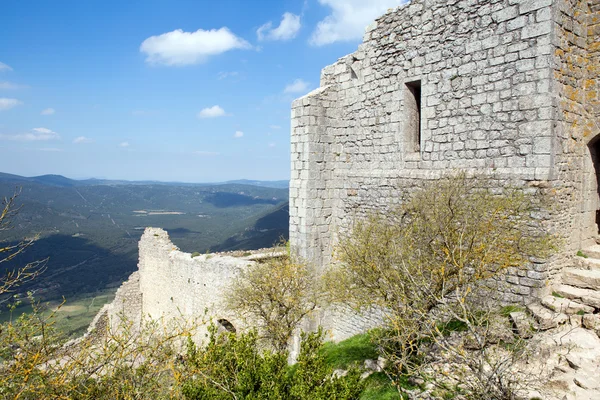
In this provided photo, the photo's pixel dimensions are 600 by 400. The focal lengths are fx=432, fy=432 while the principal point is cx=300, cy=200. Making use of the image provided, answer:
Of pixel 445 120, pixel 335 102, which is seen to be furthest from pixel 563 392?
pixel 335 102

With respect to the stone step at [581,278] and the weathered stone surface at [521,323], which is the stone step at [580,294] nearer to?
the stone step at [581,278]

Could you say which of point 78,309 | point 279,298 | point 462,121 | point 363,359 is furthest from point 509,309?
point 78,309

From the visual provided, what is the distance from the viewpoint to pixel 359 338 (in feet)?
33.7

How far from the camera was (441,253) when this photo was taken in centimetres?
682

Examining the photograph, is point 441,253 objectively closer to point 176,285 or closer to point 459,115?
point 459,115

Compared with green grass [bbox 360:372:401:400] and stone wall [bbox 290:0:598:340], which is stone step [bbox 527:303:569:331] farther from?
green grass [bbox 360:372:401:400]

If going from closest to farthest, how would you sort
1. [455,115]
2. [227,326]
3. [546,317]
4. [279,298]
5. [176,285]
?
[546,317] < [455,115] < [279,298] < [227,326] < [176,285]

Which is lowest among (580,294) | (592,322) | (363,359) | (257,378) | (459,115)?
Answer: (363,359)

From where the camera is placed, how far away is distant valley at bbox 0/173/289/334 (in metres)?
51.7

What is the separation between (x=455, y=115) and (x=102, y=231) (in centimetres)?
8294

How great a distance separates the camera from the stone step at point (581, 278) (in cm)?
712

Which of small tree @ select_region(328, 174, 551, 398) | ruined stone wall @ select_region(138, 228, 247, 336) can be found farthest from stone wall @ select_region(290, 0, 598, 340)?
ruined stone wall @ select_region(138, 228, 247, 336)

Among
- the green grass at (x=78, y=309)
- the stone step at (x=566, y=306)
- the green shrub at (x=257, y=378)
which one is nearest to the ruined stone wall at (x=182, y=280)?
the green shrub at (x=257, y=378)

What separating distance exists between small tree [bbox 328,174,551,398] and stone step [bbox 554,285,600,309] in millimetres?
904
